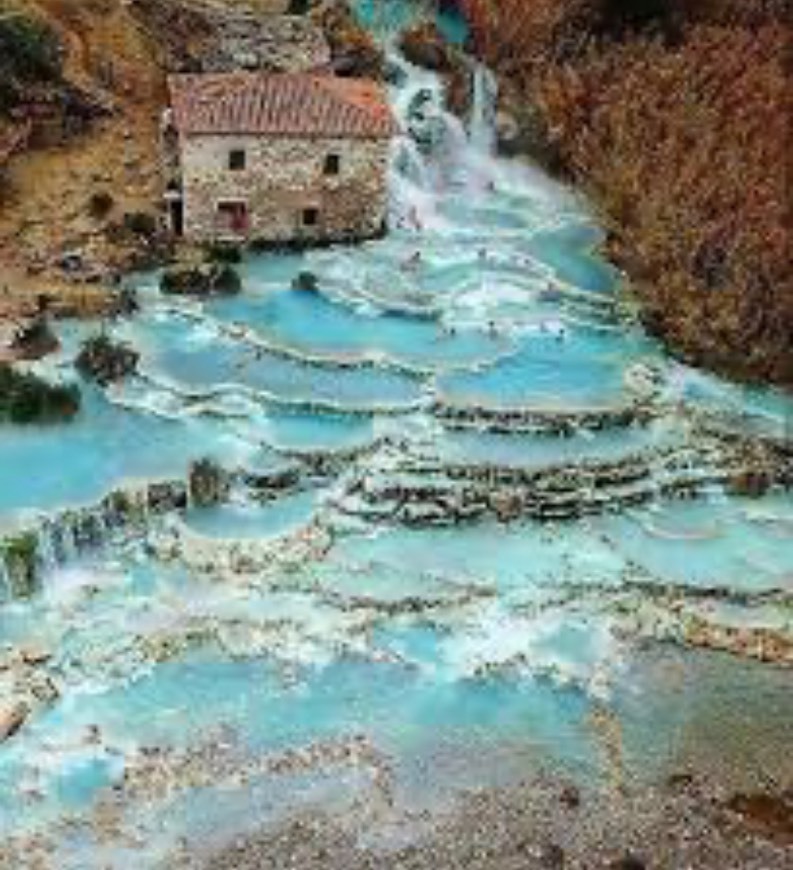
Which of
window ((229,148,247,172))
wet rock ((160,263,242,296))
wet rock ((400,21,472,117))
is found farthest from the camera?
wet rock ((400,21,472,117))

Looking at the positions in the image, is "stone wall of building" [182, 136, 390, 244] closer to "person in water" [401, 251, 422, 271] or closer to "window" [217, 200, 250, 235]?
"window" [217, 200, 250, 235]

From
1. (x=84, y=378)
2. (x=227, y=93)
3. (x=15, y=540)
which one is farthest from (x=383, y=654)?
(x=227, y=93)

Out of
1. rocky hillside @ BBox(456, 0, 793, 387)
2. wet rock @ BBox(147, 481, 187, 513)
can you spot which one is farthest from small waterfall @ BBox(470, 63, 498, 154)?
wet rock @ BBox(147, 481, 187, 513)

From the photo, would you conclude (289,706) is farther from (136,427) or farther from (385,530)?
(136,427)

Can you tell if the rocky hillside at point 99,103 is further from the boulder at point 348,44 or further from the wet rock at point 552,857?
the wet rock at point 552,857

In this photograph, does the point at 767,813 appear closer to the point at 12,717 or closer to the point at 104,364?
the point at 12,717
